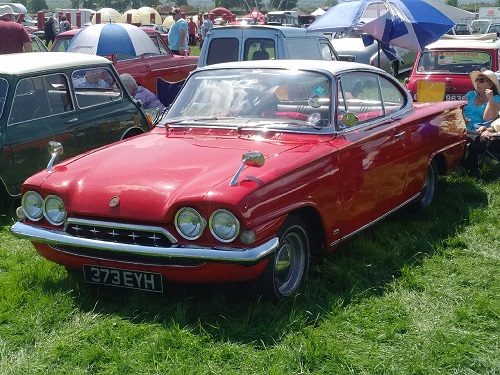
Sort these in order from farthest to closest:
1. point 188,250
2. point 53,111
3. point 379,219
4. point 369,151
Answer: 1. point 53,111
2. point 379,219
3. point 369,151
4. point 188,250

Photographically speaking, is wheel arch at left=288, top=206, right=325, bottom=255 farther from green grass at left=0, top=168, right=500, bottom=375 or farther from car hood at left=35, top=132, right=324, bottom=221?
car hood at left=35, top=132, right=324, bottom=221

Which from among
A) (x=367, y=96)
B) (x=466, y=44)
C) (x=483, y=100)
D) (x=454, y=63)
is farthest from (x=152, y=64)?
(x=367, y=96)

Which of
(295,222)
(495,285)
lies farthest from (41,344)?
(495,285)

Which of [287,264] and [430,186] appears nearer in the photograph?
[287,264]

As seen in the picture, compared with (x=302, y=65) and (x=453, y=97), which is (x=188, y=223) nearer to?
(x=302, y=65)

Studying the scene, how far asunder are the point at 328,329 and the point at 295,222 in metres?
0.70

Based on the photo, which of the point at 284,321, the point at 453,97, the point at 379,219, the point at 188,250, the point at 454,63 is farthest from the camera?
the point at 454,63

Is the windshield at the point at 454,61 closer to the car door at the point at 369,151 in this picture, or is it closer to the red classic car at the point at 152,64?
the red classic car at the point at 152,64

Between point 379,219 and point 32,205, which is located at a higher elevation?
point 32,205

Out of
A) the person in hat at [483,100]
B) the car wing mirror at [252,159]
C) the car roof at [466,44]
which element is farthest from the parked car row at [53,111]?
the car roof at [466,44]

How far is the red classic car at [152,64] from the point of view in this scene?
38.0 feet

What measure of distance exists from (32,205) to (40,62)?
2799 mm

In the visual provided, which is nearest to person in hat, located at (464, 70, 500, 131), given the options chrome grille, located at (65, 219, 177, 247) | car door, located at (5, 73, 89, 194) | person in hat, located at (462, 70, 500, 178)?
person in hat, located at (462, 70, 500, 178)

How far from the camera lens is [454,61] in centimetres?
1127
